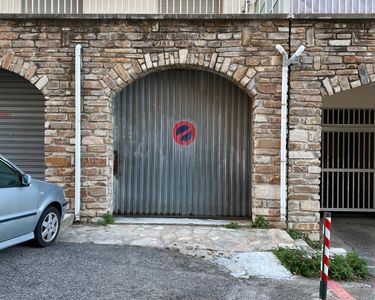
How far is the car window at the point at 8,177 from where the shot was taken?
213 inches

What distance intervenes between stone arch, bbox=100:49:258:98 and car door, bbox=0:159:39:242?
273cm

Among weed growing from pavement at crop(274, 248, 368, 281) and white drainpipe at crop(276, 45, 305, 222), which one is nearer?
weed growing from pavement at crop(274, 248, 368, 281)

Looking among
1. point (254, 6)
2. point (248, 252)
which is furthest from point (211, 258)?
point (254, 6)

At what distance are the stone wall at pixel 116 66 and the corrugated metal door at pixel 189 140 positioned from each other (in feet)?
2.08

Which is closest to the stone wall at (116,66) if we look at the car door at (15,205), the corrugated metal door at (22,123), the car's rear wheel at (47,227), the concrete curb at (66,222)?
the concrete curb at (66,222)

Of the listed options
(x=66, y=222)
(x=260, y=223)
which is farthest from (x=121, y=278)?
(x=260, y=223)

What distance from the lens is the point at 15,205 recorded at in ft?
17.8

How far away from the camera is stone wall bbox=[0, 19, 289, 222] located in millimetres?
7723

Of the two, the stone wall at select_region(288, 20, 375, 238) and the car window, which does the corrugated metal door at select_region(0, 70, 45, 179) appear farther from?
the stone wall at select_region(288, 20, 375, 238)

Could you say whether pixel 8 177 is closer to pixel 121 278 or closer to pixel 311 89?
pixel 121 278

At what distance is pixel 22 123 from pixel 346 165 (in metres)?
7.56

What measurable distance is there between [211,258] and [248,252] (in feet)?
2.04

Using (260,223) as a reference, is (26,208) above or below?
above

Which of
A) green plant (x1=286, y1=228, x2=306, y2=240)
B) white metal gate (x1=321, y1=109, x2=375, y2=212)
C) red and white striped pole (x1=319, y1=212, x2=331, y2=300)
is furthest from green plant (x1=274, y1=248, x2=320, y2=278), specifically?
white metal gate (x1=321, y1=109, x2=375, y2=212)
